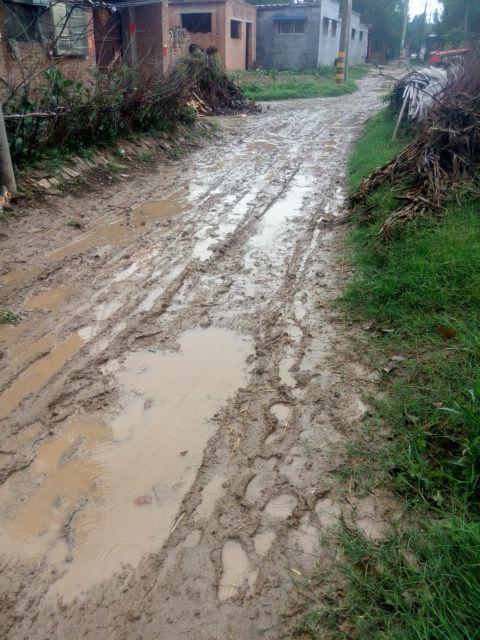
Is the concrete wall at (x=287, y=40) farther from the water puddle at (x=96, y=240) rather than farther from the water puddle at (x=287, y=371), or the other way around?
the water puddle at (x=287, y=371)

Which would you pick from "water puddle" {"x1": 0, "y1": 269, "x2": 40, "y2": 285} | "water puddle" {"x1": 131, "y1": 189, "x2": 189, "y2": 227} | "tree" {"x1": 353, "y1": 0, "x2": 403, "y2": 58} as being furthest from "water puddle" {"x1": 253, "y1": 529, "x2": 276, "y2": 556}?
"tree" {"x1": 353, "y1": 0, "x2": 403, "y2": 58}

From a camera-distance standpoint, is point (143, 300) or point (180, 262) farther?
point (180, 262)

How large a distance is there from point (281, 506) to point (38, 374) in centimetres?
203

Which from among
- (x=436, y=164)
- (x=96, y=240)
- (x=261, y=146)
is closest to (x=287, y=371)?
(x=96, y=240)

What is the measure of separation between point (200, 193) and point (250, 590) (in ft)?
22.9

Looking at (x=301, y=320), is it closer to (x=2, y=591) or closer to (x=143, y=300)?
(x=143, y=300)

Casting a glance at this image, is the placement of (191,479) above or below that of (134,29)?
below

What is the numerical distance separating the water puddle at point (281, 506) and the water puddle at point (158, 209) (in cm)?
485

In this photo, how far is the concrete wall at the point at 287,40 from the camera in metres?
31.9

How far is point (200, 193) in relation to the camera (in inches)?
332

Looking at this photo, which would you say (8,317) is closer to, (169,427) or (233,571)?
(169,427)

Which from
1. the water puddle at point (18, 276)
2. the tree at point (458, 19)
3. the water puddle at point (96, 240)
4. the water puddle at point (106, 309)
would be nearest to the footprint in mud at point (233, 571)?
the water puddle at point (106, 309)

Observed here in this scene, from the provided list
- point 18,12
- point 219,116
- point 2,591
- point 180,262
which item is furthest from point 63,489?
point 219,116

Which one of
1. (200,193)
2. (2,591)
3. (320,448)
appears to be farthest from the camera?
(200,193)
